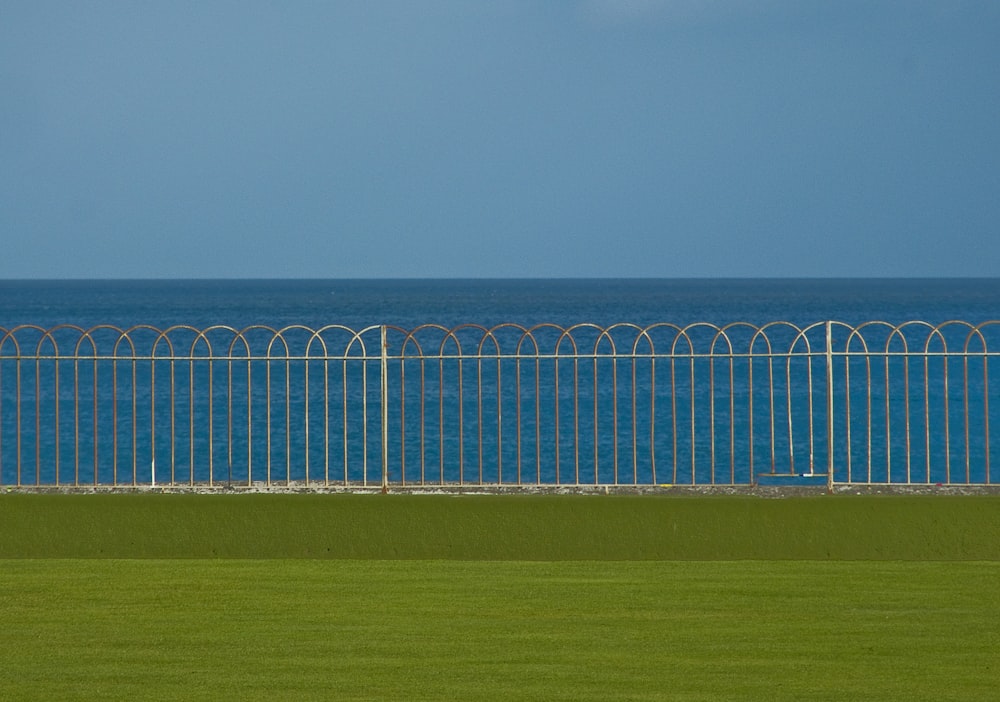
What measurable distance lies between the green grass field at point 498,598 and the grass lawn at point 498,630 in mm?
21

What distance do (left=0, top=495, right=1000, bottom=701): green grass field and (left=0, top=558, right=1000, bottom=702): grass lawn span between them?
0.07 feet

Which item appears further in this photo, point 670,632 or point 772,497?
point 772,497

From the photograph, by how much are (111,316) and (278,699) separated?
87.4m

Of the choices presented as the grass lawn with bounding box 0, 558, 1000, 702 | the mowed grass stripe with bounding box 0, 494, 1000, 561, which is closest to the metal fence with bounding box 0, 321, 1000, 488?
the mowed grass stripe with bounding box 0, 494, 1000, 561

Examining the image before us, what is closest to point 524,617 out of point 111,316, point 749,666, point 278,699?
point 749,666

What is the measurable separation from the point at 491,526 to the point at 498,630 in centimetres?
290

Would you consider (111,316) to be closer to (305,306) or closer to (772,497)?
(305,306)

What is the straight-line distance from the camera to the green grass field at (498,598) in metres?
6.02

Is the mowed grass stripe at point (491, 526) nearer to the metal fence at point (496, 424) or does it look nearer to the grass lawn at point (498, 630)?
the grass lawn at point (498, 630)

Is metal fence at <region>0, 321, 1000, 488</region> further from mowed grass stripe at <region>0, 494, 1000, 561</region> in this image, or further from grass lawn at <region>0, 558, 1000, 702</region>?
grass lawn at <region>0, 558, 1000, 702</region>

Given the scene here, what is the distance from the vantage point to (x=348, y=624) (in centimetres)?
724

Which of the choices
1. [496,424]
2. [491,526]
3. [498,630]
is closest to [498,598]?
[498,630]

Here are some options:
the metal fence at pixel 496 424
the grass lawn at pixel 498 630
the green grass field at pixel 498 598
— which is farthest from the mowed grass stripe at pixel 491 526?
the metal fence at pixel 496 424

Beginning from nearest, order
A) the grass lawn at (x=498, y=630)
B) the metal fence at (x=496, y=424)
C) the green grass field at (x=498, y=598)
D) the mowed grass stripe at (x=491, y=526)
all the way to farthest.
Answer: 1. the grass lawn at (x=498, y=630)
2. the green grass field at (x=498, y=598)
3. the mowed grass stripe at (x=491, y=526)
4. the metal fence at (x=496, y=424)
